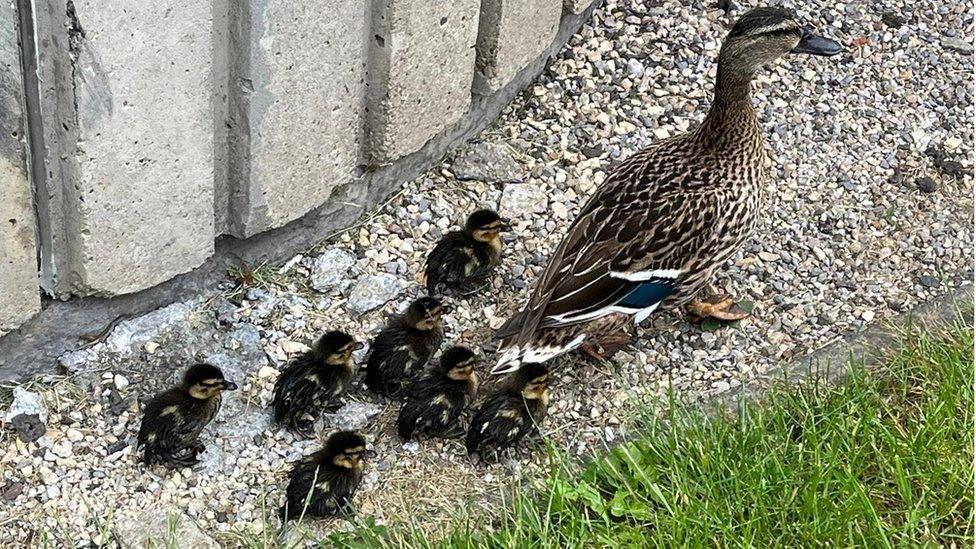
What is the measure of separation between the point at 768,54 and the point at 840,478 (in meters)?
1.65

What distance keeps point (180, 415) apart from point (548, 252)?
1.62 metres

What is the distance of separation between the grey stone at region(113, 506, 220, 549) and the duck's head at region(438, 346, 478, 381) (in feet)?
2.85

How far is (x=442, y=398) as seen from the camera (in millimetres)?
4312

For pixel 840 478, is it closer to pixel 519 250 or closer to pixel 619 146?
pixel 519 250

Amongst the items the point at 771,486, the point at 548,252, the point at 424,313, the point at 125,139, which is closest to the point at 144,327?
the point at 125,139

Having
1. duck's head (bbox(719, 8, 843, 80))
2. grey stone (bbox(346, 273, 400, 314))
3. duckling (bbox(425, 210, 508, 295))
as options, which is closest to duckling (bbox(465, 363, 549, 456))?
duckling (bbox(425, 210, 508, 295))

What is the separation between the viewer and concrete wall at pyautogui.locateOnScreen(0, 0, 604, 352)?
3.93 meters

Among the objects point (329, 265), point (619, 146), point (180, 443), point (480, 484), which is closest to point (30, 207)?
point (180, 443)

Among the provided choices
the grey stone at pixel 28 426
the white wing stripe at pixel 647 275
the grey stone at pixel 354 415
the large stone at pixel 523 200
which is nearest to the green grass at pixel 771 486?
the white wing stripe at pixel 647 275

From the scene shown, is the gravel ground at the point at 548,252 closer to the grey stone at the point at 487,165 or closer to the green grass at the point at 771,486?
the grey stone at the point at 487,165

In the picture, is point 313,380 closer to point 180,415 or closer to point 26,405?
point 180,415

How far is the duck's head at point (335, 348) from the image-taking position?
4.36 m

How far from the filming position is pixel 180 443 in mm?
4195

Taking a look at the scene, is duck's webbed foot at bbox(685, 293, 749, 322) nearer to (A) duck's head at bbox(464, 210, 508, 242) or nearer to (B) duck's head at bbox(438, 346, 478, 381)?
(A) duck's head at bbox(464, 210, 508, 242)
